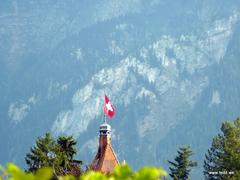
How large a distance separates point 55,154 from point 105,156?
44.9 feet

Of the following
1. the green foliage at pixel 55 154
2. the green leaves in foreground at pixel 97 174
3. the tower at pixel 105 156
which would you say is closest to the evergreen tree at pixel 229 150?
the tower at pixel 105 156

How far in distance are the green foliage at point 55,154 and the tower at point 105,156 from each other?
6654 millimetres

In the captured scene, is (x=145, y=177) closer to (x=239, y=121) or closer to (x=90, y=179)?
(x=90, y=179)

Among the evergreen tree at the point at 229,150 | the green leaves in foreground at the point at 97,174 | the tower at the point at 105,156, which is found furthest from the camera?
the evergreen tree at the point at 229,150

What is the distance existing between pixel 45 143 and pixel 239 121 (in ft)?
78.6

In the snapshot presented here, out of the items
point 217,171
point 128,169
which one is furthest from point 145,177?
point 217,171

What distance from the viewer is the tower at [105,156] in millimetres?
58406

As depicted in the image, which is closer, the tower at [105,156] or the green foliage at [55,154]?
the green foliage at [55,154]

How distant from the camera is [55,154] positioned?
46156 millimetres

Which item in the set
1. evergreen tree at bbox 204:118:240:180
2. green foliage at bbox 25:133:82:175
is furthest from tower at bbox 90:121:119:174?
evergreen tree at bbox 204:118:240:180

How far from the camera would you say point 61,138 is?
153 feet

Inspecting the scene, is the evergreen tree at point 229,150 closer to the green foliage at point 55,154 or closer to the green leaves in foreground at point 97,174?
the green foliage at point 55,154

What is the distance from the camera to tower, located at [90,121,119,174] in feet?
192

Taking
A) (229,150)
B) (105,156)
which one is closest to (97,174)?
(105,156)
